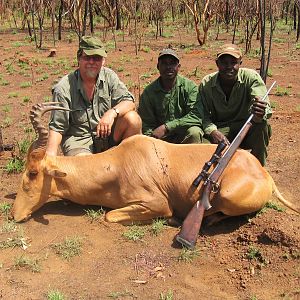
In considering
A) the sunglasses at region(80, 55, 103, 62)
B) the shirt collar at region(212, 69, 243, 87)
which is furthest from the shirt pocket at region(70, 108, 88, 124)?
the shirt collar at region(212, 69, 243, 87)

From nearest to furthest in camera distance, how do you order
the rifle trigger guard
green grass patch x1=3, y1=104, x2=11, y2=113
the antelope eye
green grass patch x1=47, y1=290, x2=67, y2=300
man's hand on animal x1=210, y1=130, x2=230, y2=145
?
green grass patch x1=47, y1=290, x2=67, y2=300 < the rifle trigger guard < the antelope eye < man's hand on animal x1=210, y1=130, x2=230, y2=145 < green grass patch x1=3, y1=104, x2=11, y2=113

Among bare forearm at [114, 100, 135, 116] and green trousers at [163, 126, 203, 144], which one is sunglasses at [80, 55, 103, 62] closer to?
bare forearm at [114, 100, 135, 116]

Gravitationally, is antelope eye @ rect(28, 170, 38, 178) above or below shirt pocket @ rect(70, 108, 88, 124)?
below

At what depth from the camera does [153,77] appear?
13992mm

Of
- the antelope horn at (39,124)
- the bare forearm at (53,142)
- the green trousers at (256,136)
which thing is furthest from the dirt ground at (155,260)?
the antelope horn at (39,124)

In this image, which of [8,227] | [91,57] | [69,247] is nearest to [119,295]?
[69,247]

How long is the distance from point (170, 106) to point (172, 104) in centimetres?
4

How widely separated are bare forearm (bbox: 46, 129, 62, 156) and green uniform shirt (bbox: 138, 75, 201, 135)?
1.44 m

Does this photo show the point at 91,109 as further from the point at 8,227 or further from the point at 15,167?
the point at 8,227

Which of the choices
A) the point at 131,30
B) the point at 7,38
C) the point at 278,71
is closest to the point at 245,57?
the point at 278,71

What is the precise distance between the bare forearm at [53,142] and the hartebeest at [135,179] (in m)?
0.21

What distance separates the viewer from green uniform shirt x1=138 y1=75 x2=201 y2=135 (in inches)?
261

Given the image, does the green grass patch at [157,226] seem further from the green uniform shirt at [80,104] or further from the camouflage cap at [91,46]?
the camouflage cap at [91,46]

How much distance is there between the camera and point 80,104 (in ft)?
21.0
